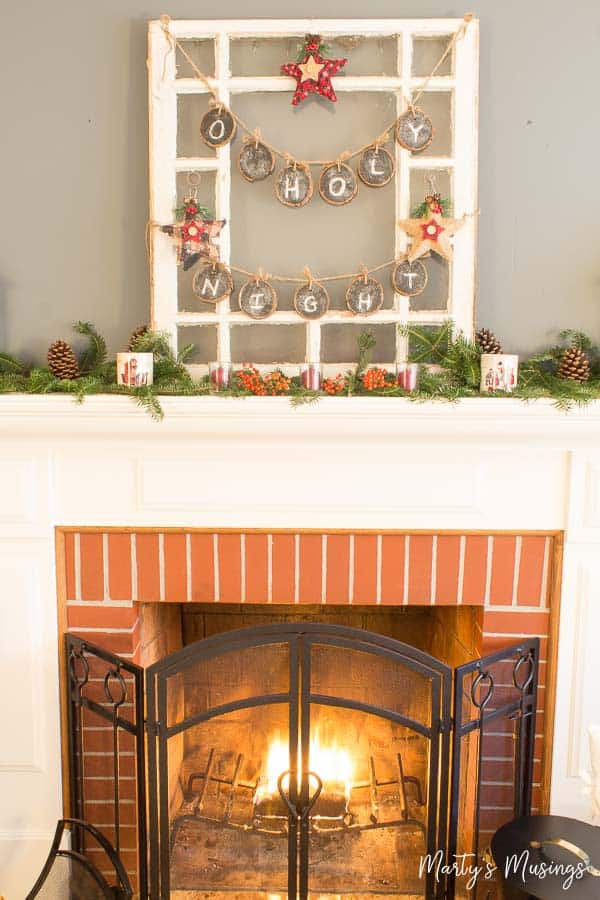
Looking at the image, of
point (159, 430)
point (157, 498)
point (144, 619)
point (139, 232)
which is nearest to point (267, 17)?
point (139, 232)

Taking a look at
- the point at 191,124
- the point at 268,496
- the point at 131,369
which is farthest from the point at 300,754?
the point at 191,124

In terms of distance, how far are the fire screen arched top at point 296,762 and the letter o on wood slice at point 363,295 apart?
782 millimetres

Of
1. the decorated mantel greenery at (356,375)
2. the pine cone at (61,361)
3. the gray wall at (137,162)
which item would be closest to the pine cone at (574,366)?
the decorated mantel greenery at (356,375)

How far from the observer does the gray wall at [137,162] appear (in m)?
1.70

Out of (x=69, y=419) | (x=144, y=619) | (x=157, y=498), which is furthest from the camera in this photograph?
(x=144, y=619)

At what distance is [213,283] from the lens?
1.74 metres

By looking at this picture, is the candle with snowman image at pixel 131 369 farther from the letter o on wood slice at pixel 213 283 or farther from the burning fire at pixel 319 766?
the burning fire at pixel 319 766

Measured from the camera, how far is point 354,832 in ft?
5.65

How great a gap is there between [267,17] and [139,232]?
0.60 metres

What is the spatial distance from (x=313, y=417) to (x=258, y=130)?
726 millimetres

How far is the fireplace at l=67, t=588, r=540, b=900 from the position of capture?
1626mm

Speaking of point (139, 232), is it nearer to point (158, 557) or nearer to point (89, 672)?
point (158, 557)

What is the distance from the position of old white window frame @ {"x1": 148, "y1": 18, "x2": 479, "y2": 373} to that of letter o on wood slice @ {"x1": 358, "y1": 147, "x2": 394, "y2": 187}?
2cm

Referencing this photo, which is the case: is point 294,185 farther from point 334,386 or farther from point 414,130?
point 334,386
